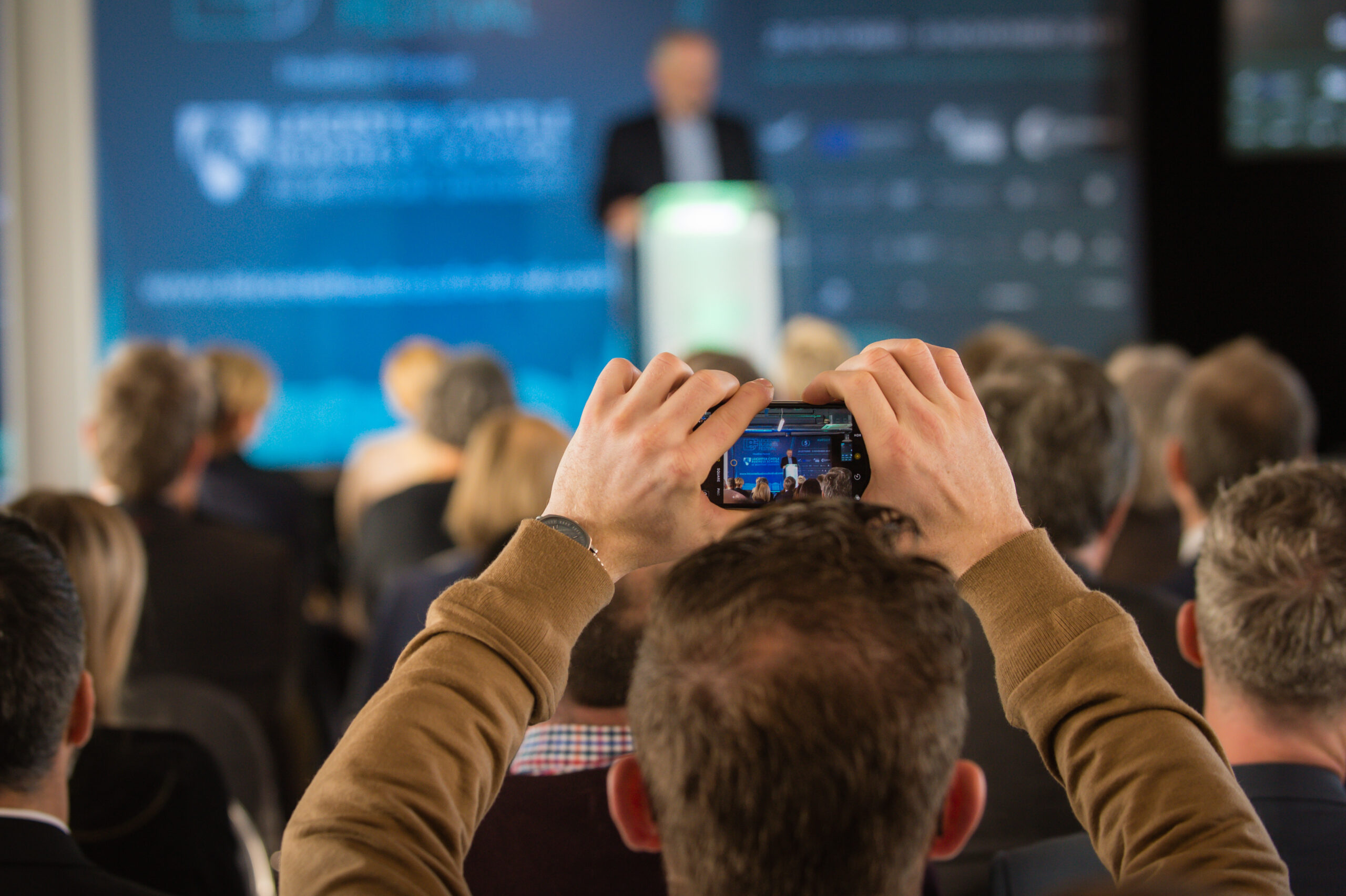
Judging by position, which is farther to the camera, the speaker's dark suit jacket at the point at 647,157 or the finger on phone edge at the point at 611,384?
the speaker's dark suit jacket at the point at 647,157

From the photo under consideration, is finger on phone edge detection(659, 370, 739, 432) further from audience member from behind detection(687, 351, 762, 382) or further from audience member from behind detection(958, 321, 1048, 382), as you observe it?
audience member from behind detection(958, 321, 1048, 382)

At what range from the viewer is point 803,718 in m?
0.67

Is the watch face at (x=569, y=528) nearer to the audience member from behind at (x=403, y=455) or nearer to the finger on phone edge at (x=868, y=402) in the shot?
the finger on phone edge at (x=868, y=402)

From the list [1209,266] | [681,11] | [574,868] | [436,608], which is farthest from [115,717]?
[1209,266]

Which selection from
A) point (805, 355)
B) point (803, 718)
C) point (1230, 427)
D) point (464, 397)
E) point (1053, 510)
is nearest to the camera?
point (803, 718)

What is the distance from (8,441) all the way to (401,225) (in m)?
2.19

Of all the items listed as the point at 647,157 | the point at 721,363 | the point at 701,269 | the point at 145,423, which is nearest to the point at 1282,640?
the point at 721,363

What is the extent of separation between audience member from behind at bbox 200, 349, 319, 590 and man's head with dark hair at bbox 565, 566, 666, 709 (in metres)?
2.47

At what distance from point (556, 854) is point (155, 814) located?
68 cm

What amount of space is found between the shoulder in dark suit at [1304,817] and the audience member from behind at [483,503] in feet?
4.81

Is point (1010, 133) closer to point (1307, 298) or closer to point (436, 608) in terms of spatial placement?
point (1307, 298)

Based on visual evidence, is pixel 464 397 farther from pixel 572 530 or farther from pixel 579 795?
pixel 572 530

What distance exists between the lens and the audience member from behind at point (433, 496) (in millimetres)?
3053

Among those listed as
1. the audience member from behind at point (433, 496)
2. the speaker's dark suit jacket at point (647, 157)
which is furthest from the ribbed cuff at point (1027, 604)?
the speaker's dark suit jacket at point (647, 157)
